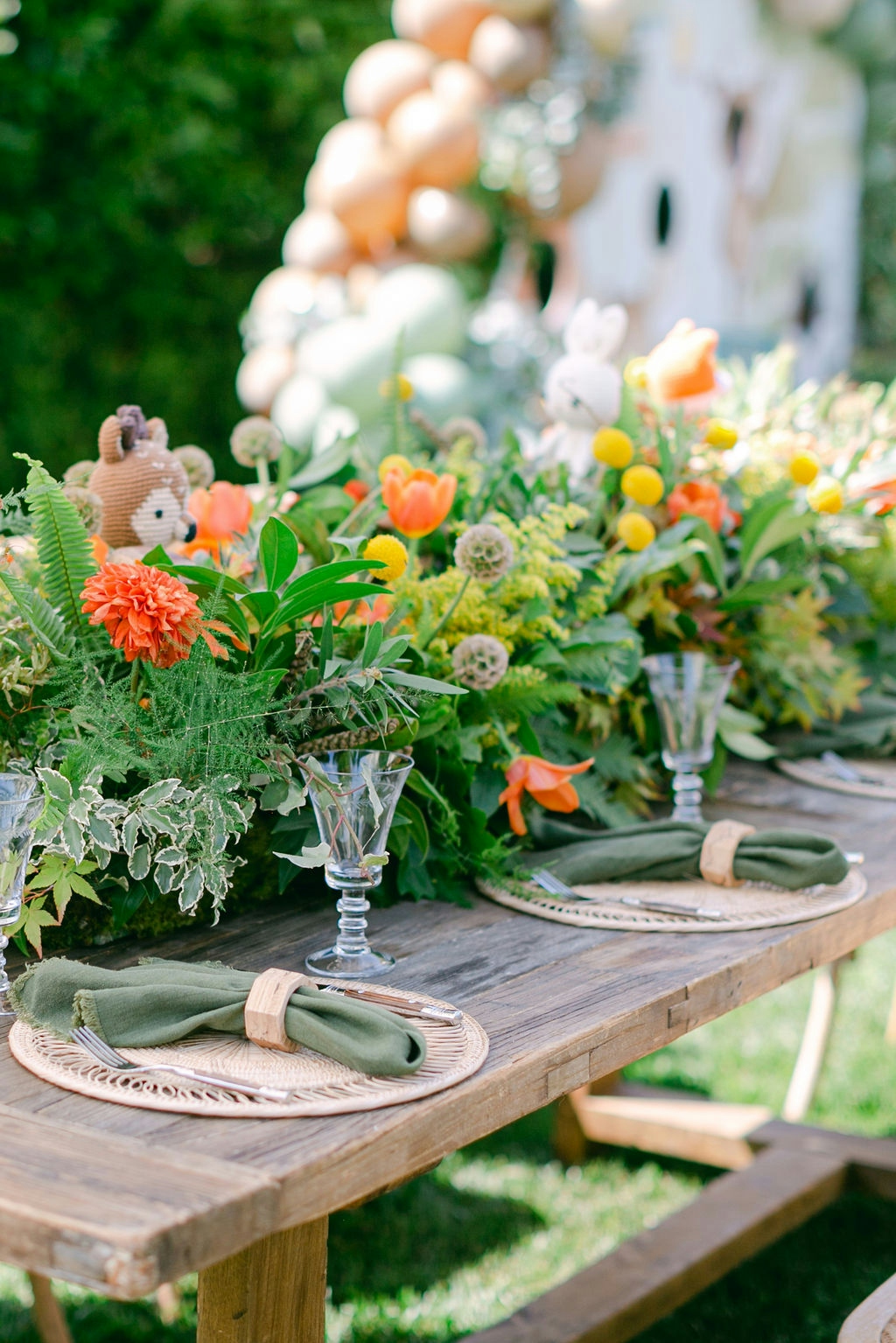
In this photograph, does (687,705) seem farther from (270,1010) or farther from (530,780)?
(270,1010)

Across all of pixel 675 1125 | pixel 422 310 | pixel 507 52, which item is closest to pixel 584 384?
pixel 675 1125

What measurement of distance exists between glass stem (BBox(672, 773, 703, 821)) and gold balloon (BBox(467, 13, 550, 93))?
3.80 metres

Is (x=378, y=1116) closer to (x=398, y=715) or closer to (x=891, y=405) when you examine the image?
(x=398, y=715)

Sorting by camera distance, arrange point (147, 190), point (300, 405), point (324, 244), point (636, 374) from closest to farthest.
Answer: point (636, 374)
point (300, 405)
point (324, 244)
point (147, 190)

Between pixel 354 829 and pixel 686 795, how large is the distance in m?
0.60

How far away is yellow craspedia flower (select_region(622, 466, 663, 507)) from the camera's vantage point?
1728 millimetres

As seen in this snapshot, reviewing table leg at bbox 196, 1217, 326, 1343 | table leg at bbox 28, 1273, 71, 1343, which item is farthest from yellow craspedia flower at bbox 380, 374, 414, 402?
table leg at bbox 28, 1273, 71, 1343

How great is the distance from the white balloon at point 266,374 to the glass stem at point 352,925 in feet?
12.5

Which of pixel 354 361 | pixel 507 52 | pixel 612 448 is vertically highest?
pixel 507 52

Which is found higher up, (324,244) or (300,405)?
(324,244)

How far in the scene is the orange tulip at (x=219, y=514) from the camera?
5.13ft

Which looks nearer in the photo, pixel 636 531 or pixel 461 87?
pixel 636 531

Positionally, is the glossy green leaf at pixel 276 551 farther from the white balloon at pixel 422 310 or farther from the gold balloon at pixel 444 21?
the gold balloon at pixel 444 21

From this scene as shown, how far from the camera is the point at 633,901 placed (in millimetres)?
1388
